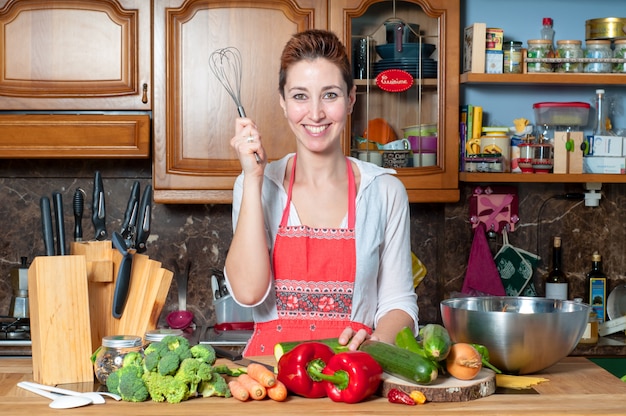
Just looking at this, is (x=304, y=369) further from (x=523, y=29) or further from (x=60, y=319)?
(x=523, y=29)

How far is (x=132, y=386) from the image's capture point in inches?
57.8

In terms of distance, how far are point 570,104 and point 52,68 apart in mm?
1862

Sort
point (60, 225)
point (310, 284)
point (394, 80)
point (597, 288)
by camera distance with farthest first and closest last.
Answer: point (597, 288)
point (394, 80)
point (310, 284)
point (60, 225)

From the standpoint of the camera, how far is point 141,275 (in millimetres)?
1819

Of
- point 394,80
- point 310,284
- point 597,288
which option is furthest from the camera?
point 597,288

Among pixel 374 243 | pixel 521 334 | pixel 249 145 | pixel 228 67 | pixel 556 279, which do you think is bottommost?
pixel 556 279

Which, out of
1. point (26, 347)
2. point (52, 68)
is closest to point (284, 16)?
point (52, 68)

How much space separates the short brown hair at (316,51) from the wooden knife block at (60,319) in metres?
0.67

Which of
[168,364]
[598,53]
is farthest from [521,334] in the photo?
[598,53]

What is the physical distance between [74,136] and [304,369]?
1.82m

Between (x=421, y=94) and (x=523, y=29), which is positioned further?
(x=523, y=29)

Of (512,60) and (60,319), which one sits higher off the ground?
(512,60)

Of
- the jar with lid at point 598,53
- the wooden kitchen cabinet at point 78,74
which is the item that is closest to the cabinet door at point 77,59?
the wooden kitchen cabinet at point 78,74

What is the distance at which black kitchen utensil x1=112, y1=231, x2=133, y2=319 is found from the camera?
177 cm
